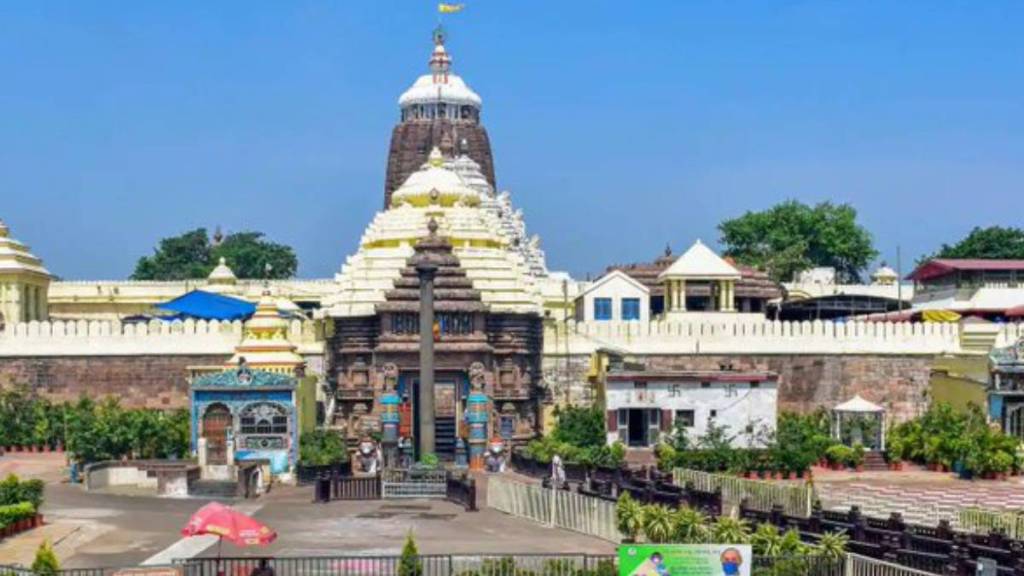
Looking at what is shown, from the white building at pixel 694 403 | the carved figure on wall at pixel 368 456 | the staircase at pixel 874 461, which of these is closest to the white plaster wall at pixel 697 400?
the white building at pixel 694 403

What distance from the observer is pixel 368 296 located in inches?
2012

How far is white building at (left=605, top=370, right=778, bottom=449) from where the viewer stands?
48.2 m

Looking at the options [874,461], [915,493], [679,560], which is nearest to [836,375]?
[874,461]

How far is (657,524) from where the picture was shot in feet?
93.1

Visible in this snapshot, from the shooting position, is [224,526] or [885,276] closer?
[224,526]

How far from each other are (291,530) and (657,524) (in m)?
8.09

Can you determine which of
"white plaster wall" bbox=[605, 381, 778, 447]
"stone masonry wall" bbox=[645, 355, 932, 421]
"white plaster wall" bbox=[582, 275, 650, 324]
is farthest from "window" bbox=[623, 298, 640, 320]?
"white plaster wall" bbox=[605, 381, 778, 447]

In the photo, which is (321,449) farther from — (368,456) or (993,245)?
(993,245)

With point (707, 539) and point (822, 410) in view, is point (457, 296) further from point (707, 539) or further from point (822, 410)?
point (707, 539)

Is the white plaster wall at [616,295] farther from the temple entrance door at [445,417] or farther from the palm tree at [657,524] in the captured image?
the palm tree at [657,524]

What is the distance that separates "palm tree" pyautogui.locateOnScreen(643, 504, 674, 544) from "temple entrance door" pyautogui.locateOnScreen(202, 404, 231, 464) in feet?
57.9

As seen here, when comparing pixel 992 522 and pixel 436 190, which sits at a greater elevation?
pixel 436 190

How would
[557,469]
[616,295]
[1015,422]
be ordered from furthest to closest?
[616,295], [1015,422], [557,469]

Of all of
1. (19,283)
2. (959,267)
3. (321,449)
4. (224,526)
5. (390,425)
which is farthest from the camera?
(959,267)
